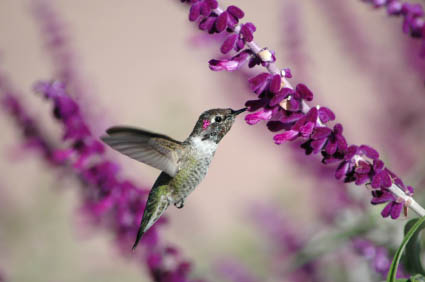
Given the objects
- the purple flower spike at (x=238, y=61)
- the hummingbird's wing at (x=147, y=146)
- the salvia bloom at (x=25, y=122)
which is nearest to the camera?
the purple flower spike at (x=238, y=61)

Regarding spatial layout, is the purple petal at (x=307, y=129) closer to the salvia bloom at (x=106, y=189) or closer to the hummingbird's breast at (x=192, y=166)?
the hummingbird's breast at (x=192, y=166)

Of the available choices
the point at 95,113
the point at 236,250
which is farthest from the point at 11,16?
the point at 95,113

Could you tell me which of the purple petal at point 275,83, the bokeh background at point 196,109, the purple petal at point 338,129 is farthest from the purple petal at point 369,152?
the bokeh background at point 196,109

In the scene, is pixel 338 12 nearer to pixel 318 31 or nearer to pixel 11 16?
pixel 318 31

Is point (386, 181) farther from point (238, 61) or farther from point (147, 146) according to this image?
point (147, 146)

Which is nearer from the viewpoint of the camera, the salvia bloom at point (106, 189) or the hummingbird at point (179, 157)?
the hummingbird at point (179, 157)

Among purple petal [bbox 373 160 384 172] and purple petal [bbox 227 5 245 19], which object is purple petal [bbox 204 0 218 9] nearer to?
purple petal [bbox 227 5 245 19]

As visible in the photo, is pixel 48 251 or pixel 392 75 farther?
pixel 48 251
